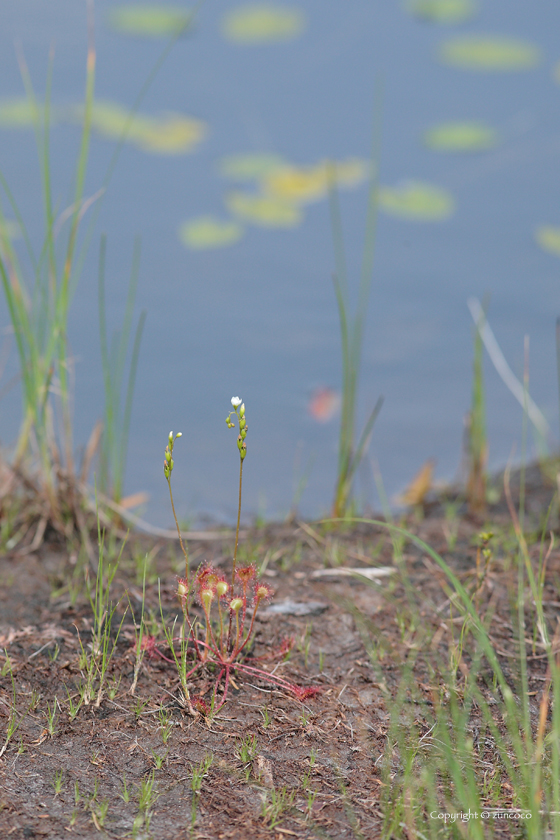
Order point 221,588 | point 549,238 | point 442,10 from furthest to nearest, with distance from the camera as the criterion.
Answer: point 442,10
point 549,238
point 221,588

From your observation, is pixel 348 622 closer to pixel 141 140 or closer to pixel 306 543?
pixel 306 543

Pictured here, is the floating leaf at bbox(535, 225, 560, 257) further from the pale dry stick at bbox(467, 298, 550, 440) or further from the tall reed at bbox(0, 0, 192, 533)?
the tall reed at bbox(0, 0, 192, 533)

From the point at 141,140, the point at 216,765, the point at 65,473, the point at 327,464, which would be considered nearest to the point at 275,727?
the point at 216,765

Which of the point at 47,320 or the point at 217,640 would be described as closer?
the point at 217,640

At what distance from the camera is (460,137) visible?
378cm

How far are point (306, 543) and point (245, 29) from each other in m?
3.25

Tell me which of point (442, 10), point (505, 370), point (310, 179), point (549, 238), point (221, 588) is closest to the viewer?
point (221, 588)

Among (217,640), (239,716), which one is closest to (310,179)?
(217,640)

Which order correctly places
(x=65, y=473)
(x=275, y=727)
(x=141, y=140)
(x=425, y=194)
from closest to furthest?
1. (x=275, y=727)
2. (x=65, y=473)
3. (x=425, y=194)
4. (x=141, y=140)

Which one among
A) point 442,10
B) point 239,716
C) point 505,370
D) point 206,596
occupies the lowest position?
point 239,716

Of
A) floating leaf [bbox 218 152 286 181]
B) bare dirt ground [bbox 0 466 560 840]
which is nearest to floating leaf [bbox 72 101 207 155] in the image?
floating leaf [bbox 218 152 286 181]

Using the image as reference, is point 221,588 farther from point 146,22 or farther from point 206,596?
point 146,22

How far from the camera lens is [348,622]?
1.52 metres

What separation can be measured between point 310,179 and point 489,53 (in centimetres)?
133
